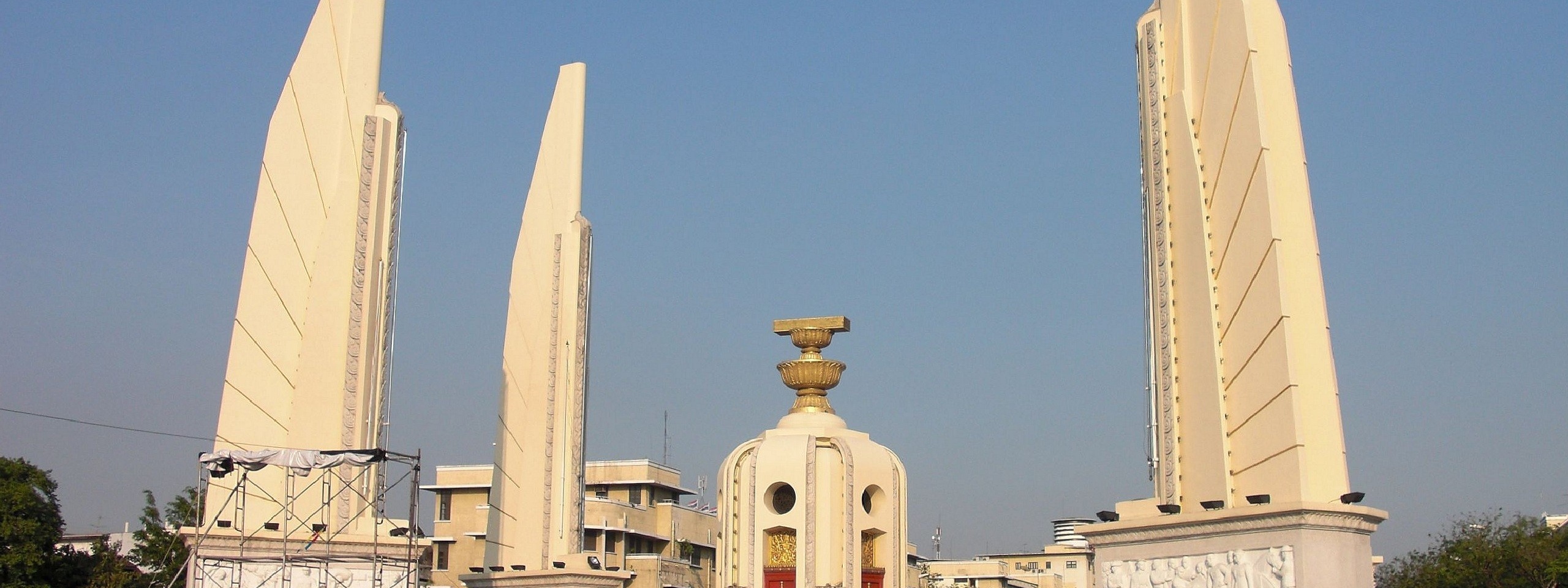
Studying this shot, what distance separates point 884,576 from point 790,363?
3912 mm

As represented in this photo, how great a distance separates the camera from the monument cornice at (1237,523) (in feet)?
41.8

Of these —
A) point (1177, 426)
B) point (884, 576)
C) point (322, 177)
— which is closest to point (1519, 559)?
point (884, 576)

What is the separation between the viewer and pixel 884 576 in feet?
85.3

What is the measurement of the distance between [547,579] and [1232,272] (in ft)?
34.2

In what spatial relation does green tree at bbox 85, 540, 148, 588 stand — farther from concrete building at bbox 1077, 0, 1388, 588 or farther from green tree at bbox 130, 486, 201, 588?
concrete building at bbox 1077, 0, 1388, 588

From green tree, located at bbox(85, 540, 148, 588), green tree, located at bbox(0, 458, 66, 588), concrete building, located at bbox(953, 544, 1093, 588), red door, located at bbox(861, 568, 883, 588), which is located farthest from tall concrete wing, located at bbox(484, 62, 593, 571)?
concrete building, located at bbox(953, 544, 1093, 588)

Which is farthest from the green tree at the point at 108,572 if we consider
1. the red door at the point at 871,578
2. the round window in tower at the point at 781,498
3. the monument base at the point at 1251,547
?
the monument base at the point at 1251,547

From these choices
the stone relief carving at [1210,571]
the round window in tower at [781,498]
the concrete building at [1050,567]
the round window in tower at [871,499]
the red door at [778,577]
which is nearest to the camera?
the stone relief carving at [1210,571]

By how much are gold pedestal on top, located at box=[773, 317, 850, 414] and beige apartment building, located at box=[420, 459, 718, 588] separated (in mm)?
16677

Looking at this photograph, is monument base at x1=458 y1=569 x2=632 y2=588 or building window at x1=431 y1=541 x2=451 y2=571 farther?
building window at x1=431 y1=541 x2=451 y2=571

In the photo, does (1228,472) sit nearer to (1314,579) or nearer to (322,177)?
(1314,579)

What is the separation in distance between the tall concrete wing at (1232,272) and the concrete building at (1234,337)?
17 mm

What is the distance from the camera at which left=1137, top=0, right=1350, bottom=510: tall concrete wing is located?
43.1 feet

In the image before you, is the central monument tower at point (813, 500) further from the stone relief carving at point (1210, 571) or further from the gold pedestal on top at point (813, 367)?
the stone relief carving at point (1210, 571)
